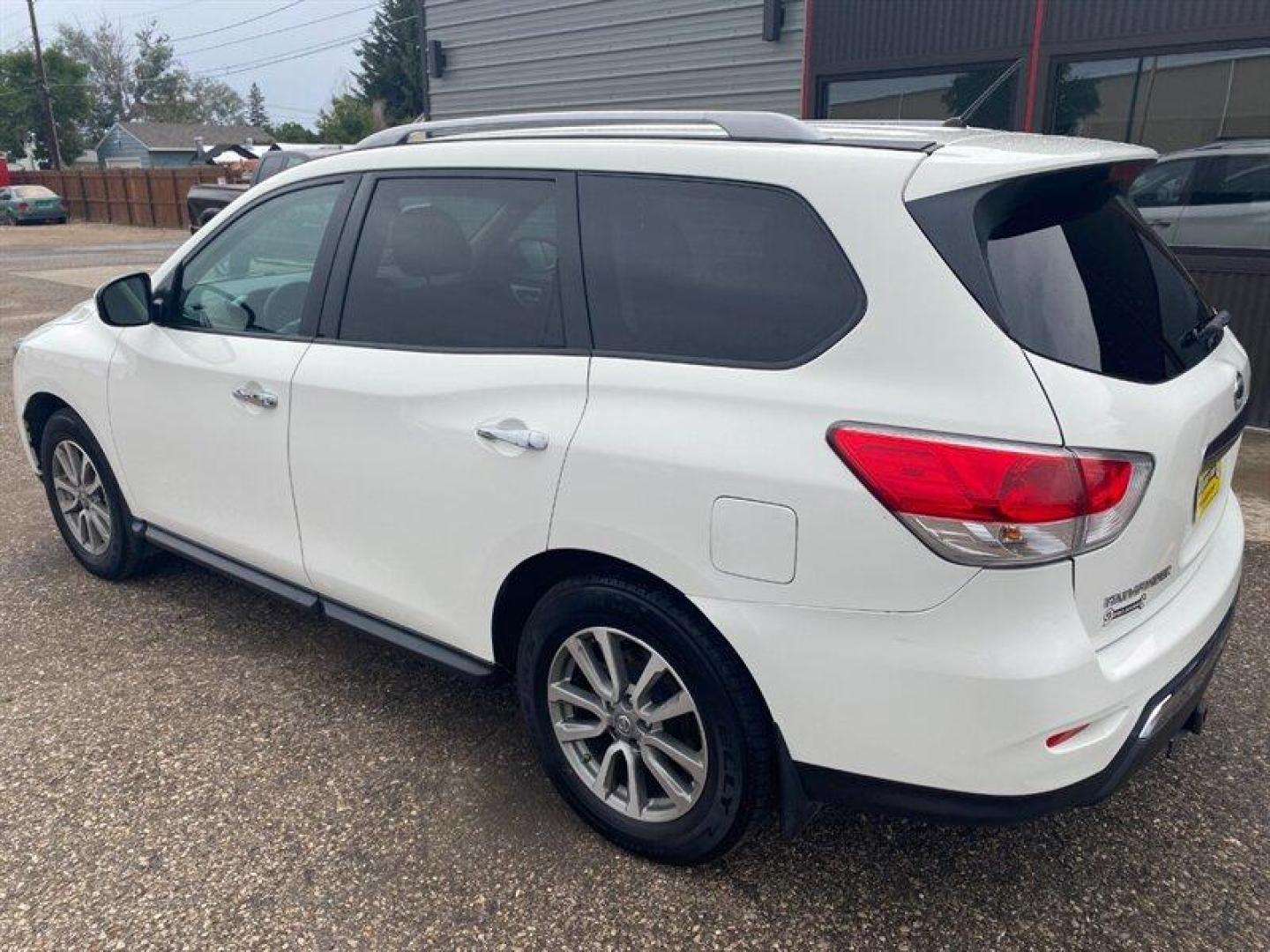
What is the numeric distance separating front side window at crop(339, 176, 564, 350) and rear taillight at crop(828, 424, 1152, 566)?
94 centimetres

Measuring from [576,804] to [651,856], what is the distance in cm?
25

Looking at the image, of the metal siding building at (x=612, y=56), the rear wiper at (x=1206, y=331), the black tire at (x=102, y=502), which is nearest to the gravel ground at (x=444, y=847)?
the black tire at (x=102, y=502)

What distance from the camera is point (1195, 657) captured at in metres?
2.21

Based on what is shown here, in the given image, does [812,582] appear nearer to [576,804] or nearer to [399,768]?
[576,804]

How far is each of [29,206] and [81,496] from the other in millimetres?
38549

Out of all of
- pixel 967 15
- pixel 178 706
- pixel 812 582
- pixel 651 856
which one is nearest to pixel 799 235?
pixel 812 582

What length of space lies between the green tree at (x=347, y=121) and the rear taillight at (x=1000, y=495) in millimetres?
53968

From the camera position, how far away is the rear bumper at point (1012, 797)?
1962 mm

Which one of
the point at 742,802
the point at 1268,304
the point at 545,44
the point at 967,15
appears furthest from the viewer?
the point at 545,44

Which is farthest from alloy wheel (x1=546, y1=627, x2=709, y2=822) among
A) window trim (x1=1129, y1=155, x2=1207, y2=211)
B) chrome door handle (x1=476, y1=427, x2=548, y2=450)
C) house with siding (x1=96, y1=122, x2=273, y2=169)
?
house with siding (x1=96, y1=122, x2=273, y2=169)

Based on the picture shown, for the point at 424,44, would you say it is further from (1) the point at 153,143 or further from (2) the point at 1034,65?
(1) the point at 153,143

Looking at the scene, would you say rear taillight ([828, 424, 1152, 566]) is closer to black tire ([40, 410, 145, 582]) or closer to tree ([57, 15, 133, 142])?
black tire ([40, 410, 145, 582])

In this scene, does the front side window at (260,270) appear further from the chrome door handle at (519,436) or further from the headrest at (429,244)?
the chrome door handle at (519,436)

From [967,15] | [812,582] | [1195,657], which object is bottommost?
[1195,657]
